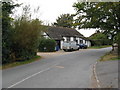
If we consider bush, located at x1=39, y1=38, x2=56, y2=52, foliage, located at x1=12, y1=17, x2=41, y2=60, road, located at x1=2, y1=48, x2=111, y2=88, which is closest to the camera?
road, located at x1=2, y1=48, x2=111, y2=88

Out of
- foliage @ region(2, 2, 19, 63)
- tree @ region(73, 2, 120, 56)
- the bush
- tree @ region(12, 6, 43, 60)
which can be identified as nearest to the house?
the bush

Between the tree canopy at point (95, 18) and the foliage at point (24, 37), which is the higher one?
the tree canopy at point (95, 18)

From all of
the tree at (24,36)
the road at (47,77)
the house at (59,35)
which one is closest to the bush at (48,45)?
the house at (59,35)

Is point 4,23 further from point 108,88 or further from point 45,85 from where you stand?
point 108,88

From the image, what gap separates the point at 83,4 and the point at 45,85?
21.7m

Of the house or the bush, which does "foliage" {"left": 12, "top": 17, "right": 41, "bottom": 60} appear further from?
the house

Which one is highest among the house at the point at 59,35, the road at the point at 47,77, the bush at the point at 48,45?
the house at the point at 59,35

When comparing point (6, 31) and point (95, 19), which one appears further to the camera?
point (95, 19)

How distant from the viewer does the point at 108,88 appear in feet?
26.9

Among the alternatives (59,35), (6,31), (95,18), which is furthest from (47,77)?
(59,35)

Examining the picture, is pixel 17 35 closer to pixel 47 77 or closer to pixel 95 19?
pixel 47 77

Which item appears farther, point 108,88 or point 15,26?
point 15,26

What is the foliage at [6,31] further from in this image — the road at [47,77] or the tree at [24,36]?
the road at [47,77]

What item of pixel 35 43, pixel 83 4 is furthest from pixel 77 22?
pixel 35 43
